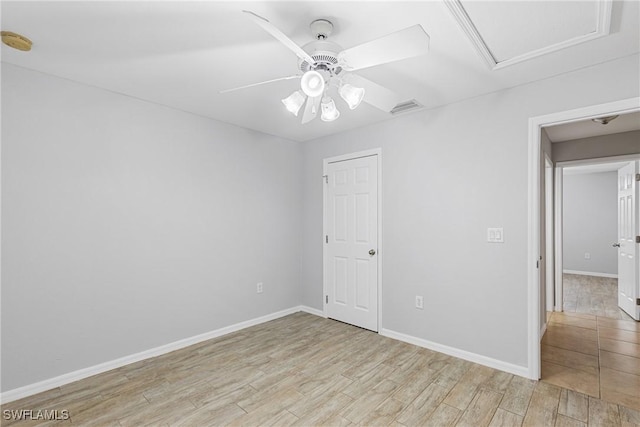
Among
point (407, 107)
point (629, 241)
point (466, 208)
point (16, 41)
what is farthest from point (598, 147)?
point (16, 41)

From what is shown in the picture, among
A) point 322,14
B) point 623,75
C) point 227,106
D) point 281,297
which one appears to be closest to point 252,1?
point 322,14

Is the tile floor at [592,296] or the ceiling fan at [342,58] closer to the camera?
the ceiling fan at [342,58]

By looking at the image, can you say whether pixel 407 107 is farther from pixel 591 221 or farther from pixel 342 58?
pixel 591 221

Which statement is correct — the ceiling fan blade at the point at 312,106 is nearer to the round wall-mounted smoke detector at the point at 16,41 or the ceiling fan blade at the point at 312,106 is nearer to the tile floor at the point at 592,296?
the round wall-mounted smoke detector at the point at 16,41

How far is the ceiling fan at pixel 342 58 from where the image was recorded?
4.54ft

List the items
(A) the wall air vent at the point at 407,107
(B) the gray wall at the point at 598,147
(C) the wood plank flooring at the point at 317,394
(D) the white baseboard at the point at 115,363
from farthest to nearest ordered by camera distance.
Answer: (B) the gray wall at the point at 598,147 → (A) the wall air vent at the point at 407,107 → (D) the white baseboard at the point at 115,363 → (C) the wood plank flooring at the point at 317,394

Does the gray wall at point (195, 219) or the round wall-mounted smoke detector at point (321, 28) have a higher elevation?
the round wall-mounted smoke detector at point (321, 28)

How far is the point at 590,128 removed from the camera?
3.46 metres

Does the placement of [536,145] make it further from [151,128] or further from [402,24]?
[151,128]

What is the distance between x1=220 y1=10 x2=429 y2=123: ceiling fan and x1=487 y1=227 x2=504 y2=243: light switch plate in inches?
59.9

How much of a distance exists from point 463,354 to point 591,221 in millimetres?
6433

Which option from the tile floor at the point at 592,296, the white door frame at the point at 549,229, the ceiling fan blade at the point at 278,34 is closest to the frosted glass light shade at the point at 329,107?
the ceiling fan blade at the point at 278,34

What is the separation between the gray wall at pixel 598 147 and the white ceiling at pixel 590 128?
0.08 m

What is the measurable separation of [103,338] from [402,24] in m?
3.27
